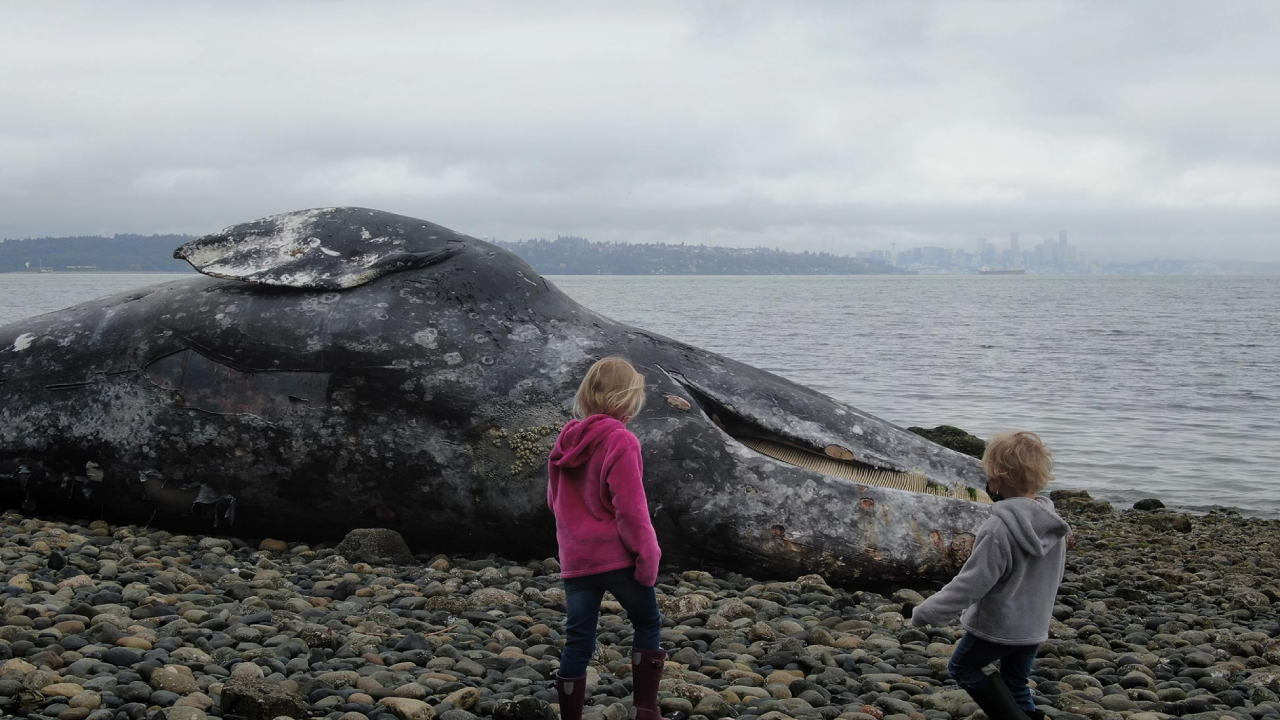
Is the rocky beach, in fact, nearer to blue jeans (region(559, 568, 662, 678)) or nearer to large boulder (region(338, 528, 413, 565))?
large boulder (region(338, 528, 413, 565))

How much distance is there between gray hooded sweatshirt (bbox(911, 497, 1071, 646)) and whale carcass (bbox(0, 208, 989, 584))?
8.03 ft

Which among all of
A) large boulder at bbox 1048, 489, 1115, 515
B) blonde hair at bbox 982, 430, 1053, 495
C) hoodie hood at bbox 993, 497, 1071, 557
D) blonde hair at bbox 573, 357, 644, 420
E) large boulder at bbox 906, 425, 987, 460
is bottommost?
large boulder at bbox 1048, 489, 1115, 515

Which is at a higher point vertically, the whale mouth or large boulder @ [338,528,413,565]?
the whale mouth

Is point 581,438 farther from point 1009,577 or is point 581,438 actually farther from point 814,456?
point 814,456

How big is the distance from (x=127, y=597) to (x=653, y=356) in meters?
3.53

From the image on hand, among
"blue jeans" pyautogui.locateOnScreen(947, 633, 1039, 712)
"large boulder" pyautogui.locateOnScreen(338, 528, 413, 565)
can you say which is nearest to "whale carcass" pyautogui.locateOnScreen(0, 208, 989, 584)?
"large boulder" pyautogui.locateOnScreen(338, 528, 413, 565)

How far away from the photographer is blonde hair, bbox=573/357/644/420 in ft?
13.7

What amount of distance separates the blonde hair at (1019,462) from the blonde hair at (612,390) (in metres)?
1.36

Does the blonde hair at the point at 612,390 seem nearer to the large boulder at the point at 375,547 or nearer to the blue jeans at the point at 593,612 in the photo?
the blue jeans at the point at 593,612

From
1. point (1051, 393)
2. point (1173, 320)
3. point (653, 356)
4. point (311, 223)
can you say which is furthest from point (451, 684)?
point (1173, 320)

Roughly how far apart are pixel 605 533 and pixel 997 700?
1.67m

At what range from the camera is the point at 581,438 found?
13.7 feet

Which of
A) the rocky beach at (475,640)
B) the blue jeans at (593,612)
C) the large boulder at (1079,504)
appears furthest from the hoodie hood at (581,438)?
the large boulder at (1079,504)

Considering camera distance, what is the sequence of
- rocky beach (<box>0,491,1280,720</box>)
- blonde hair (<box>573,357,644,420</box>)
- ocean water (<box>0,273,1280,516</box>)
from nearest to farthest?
blonde hair (<box>573,357,644,420</box>)
rocky beach (<box>0,491,1280,720</box>)
ocean water (<box>0,273,1280,516</box>)
